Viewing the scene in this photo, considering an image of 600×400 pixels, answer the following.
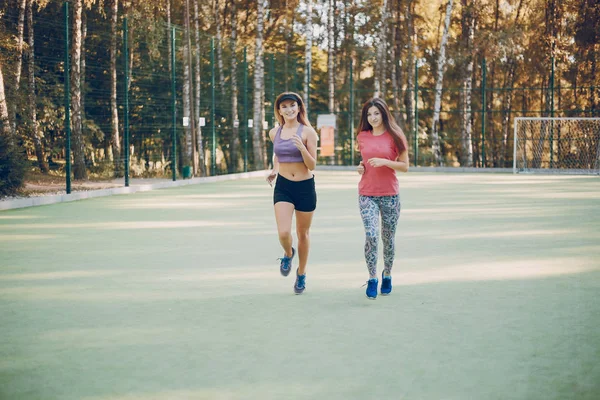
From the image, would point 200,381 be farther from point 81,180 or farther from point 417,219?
point 81,180

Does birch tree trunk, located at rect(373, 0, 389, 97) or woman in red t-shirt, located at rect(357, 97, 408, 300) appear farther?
birch tree trunk, located at rect(373, 0, 389, 97)

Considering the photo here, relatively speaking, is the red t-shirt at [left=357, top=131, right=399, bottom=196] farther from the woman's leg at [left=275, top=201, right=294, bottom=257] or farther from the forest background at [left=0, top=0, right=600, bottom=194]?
the forest background at [left=0, top=0, right=600, bottom=194]

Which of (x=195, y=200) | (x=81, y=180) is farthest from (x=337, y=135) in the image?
(x=195, y=200)

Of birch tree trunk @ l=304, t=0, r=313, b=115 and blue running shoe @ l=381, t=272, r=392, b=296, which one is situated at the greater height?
birch tree trunk @ l=304, t=0, r=313, b=115

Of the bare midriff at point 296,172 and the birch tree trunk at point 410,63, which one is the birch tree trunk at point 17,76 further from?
the birch tree trunk at point 410,63

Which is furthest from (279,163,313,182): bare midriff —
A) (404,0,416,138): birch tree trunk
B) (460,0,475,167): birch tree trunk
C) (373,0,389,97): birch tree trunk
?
(404,0,416,138): birch tree trunk

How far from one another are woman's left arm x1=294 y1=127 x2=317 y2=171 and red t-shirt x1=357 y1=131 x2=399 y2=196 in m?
0.44

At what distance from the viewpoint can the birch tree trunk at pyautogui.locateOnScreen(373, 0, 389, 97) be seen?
35.2 m

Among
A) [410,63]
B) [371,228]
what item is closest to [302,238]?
[371,228]

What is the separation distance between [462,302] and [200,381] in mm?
2997

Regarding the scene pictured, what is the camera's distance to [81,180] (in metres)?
24.0

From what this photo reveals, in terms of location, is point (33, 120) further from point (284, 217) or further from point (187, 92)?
point (284, 217)

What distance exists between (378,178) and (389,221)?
0.40 metres

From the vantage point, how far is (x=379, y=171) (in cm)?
725
